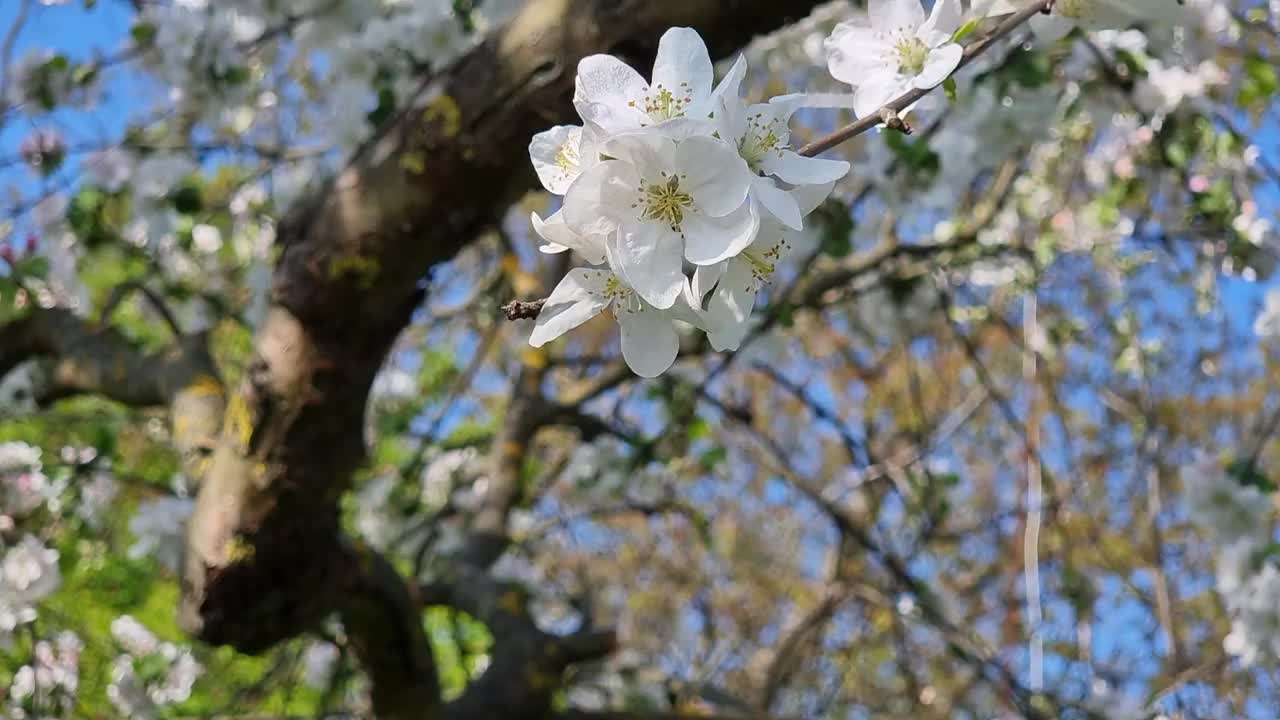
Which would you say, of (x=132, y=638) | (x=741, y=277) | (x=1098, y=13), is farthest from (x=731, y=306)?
(x=132, y=638)

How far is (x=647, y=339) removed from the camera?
2.76 feet

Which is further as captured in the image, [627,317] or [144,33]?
[144,33]

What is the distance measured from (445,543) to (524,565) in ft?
2.25

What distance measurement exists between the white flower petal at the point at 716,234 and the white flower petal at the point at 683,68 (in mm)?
110

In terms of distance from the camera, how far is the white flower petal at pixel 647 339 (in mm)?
835

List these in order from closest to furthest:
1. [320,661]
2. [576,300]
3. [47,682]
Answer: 1. [576,300]
2. [47,682]
3. [320,661]

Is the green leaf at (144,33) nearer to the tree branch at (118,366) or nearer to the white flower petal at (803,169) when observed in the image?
the tree branch at (118,366)

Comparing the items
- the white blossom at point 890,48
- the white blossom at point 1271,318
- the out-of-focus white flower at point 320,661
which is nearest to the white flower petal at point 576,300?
the white blossom at point 890,48

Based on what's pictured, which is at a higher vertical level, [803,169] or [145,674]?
[803,169]

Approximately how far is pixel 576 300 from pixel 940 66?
13.9 inches

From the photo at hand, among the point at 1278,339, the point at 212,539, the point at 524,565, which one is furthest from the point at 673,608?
the point at 212,539

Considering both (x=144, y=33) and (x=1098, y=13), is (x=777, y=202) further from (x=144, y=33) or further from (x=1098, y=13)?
(x=144, y=33)

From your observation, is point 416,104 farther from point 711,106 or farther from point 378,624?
point 378,624

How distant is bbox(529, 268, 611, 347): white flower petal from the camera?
0.84 meters
